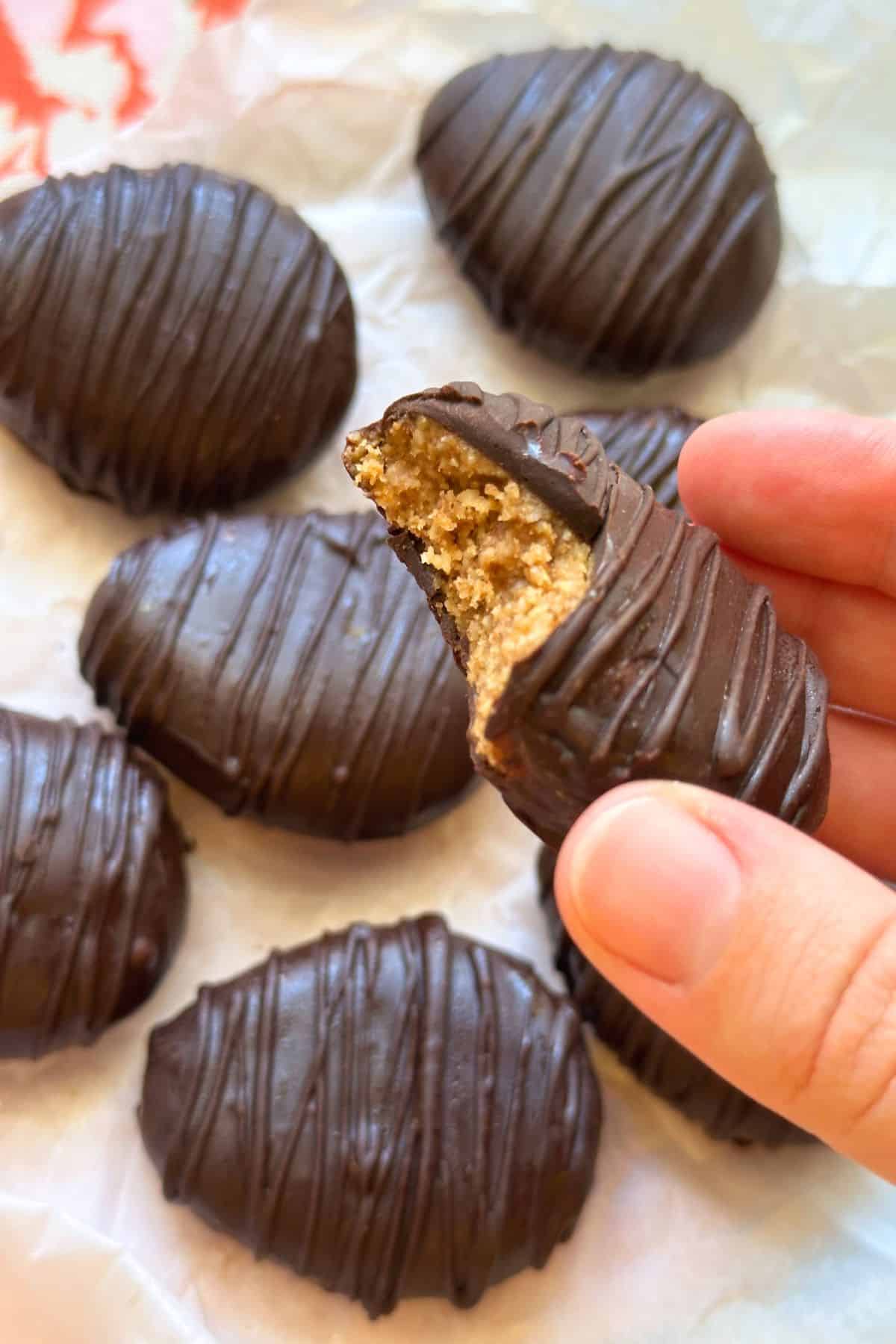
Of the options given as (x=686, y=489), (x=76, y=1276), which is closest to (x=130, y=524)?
(x=686, y=489)

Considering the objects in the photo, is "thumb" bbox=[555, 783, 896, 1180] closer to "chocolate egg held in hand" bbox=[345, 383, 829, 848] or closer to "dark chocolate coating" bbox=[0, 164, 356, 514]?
"chocolate egg held in hand" bbox=[345, 383, 829, 848]

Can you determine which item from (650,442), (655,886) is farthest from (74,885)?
(650,442)

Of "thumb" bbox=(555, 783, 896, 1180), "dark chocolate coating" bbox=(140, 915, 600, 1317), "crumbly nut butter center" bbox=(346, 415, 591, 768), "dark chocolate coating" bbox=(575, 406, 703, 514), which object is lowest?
"dark chocolate coating" bbox=(140, 915, 600, 1317)

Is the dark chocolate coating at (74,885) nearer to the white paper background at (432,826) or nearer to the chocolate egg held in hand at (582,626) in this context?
the white paper background at (432,826)

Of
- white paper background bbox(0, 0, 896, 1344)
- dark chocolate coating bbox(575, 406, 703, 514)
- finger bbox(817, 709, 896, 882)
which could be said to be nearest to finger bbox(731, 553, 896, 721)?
finger bbox(817, 709, 896, 882)

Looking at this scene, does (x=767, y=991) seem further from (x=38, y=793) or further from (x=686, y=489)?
(x=38, y=793)

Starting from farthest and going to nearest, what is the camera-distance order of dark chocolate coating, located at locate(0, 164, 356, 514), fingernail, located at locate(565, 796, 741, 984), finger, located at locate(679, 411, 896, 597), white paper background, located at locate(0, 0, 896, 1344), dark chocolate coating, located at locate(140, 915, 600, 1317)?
1. dark chocolate coating, located at locate(0, 164, 356, 514)
2. white paper background, located at locate(0, 0, 896, 1344)
3. dark chocolate coating, located at locate(140, 915, 600, 1317)
4. finger, located at locate(679, 411, 896, 597)
5. fingernail, located at locate(565, 796, 741, 984)

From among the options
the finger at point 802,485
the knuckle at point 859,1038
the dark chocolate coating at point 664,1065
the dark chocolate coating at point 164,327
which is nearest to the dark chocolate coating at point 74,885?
the dark chocolate coating at point 164,327
